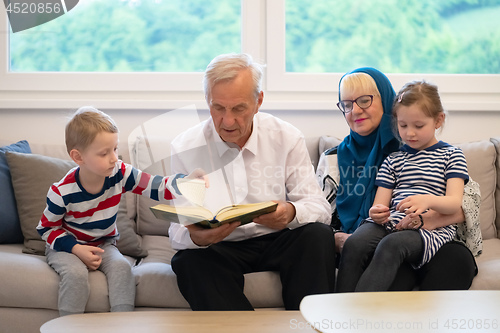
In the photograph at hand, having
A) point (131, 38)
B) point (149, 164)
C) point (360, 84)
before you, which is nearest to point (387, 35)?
point (360, 84)

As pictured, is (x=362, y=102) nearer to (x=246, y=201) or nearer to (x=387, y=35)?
(x=246, y=201)

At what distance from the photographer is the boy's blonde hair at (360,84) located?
2.50 metres

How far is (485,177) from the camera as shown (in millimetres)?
2832

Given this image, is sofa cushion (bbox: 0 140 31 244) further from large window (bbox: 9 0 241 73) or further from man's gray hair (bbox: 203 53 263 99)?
man's gray hair (bbox: 203 53 263 99)

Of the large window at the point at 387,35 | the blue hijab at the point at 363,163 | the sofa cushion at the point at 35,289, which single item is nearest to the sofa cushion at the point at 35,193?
the sofa cushion at the point at 35,289

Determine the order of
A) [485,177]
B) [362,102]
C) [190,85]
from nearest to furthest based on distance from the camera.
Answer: [362,102], [485,177], [190,85]

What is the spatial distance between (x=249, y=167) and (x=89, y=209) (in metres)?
0.63

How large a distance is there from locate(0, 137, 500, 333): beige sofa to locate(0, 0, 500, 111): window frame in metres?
0.32

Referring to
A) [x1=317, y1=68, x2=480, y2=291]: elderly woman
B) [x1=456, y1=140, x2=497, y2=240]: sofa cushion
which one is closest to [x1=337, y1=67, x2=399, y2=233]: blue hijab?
[x1=317, y1=68, x2=480, y2=291]: elderly woman

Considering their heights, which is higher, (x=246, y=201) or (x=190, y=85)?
(x=190, y=85)

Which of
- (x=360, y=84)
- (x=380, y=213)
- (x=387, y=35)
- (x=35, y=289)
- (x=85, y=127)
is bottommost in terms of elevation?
(x=35, y=289)

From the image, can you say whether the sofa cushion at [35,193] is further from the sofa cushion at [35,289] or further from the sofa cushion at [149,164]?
the sofa cushion at [35,289]

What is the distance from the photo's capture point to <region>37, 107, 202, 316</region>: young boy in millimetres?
2139

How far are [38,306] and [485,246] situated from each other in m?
1.86
